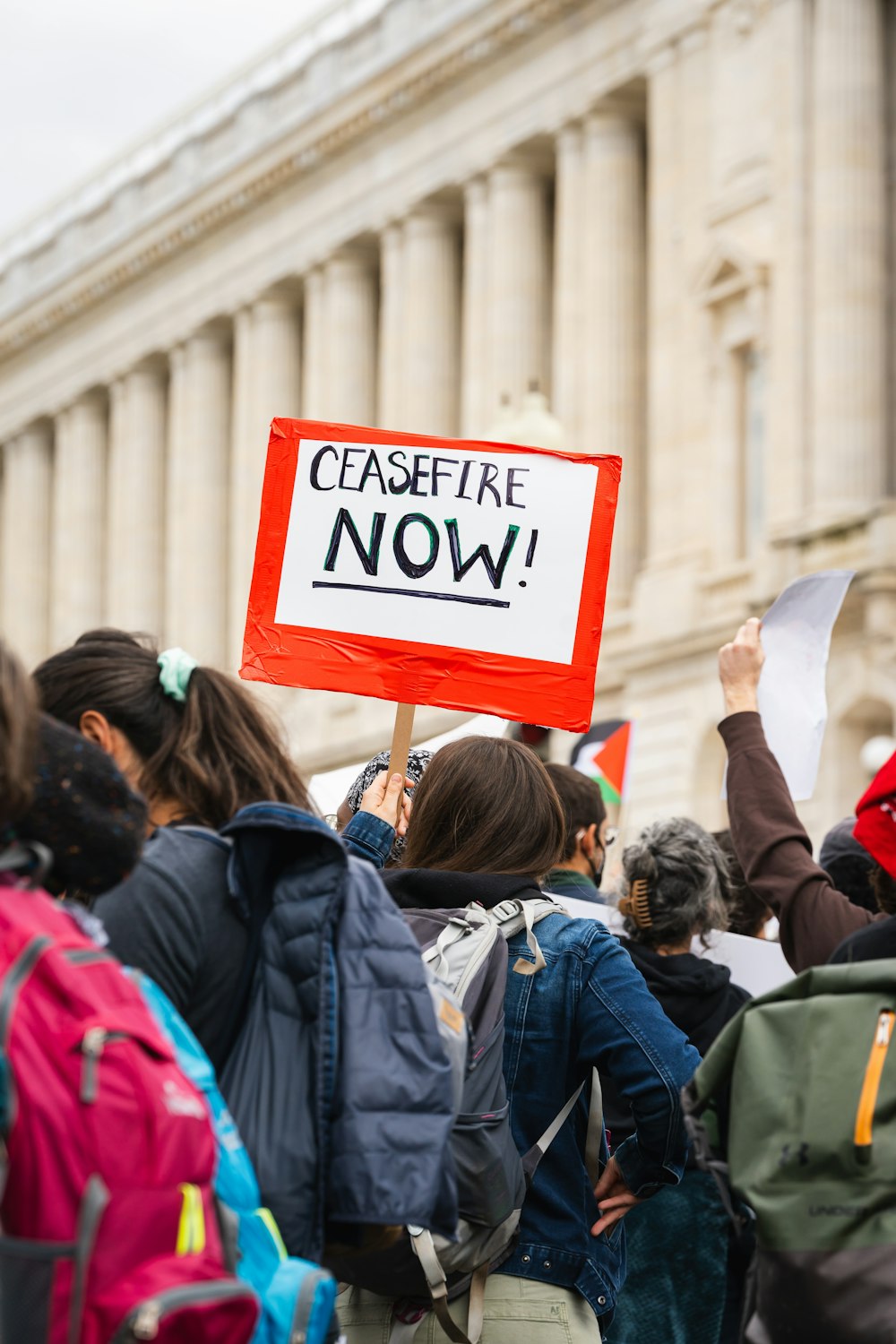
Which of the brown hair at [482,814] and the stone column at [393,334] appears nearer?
the brown hair at [482,814]

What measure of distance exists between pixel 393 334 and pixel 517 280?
11.0 ft

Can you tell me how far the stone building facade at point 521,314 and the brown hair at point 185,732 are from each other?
2042cm

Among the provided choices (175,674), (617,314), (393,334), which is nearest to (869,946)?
(175,674)

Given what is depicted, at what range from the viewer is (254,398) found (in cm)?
4016

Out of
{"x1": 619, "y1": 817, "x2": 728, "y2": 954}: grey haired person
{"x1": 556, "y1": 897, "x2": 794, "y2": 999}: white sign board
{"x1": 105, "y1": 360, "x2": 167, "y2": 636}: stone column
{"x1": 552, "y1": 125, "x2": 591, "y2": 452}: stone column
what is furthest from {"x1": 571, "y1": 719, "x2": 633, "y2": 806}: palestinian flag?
{"x1": 105, "y1": 360, "x2": 167, "y2": 636}: stone column

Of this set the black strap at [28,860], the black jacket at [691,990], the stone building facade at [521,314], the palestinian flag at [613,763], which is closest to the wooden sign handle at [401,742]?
the black jacket at [691,990]

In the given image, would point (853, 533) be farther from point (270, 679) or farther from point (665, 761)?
point (270, 679)

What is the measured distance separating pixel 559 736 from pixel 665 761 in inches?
60.1

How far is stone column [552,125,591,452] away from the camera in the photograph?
31594 mm

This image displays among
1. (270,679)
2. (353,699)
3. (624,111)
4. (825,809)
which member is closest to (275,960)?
(270,679)

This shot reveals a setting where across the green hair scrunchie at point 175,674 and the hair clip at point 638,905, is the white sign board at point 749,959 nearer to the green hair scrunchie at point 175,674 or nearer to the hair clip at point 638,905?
the hair clip at point 638,905

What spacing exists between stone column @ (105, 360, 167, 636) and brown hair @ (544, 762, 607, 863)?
3752 centimetres

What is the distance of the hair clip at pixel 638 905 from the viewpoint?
5965 mm

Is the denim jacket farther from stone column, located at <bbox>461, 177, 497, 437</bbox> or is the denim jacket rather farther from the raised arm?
stone column, located at <bbox>461, 177, 497, 437</bbox>
